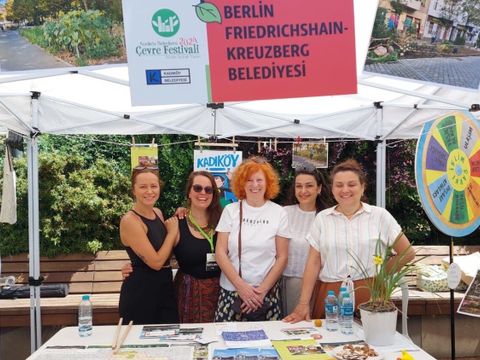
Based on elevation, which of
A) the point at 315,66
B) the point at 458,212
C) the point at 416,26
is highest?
the point at 416,26

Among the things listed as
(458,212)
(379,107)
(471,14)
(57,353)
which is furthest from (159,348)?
(379,107)

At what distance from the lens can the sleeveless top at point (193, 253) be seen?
3.08 metres

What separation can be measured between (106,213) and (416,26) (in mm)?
4395

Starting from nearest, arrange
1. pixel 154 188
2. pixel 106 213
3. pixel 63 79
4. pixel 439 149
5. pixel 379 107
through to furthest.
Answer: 1. pixel 439 149
2. pixel 154 188
3. pixel 63 79
4. pixel 379 107
5. pixel 106 213

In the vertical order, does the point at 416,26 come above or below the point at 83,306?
above

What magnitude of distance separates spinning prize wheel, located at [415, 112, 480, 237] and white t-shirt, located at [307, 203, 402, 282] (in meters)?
0.33

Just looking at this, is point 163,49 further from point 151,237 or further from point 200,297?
point 200,297

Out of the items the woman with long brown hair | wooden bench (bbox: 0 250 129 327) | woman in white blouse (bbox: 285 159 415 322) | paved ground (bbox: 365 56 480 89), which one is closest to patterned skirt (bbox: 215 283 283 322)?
the woman with long brown hair

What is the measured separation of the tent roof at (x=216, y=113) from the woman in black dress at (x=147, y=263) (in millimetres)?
1132

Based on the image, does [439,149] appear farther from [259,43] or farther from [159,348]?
[159,348]

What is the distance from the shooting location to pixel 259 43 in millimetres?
2410

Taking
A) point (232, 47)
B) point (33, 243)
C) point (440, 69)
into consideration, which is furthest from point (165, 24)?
point (33, 243)

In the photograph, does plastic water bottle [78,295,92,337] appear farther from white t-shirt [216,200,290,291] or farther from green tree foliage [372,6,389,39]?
green tree foliage [372,6,389,39]

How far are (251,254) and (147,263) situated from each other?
1.91 ft
